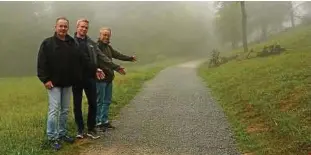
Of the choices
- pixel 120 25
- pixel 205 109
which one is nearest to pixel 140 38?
pixel 120 25

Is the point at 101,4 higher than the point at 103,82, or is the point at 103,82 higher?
the point at 101,4

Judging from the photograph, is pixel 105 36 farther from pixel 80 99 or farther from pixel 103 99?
pixel 80 99

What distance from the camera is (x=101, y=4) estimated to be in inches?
4190

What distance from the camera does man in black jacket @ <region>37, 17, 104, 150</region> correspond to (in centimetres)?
700

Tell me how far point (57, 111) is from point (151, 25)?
265 ft

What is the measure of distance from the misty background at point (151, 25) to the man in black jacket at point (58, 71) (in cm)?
4416

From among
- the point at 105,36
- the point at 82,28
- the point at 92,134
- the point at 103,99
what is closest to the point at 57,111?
the point at 92,134

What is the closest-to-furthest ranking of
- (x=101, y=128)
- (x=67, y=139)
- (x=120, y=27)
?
(x=67, y=139) → (x=101, y=128) → (x=120, y=27)

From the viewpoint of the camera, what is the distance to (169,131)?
8.76m

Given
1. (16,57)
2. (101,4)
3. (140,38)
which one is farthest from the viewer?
(101,4)

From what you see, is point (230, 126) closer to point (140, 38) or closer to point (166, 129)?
point (166, 129)

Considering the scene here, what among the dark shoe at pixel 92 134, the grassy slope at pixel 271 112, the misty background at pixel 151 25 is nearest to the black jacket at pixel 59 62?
the dark shoe at pixel 92 134

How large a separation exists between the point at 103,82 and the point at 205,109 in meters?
4.06

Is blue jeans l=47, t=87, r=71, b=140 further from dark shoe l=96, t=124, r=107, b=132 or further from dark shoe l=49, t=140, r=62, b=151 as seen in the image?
dark shoe l=96, t=124, r=107, b=132
